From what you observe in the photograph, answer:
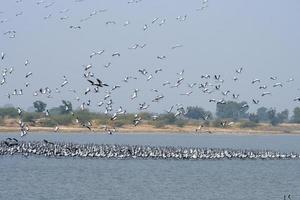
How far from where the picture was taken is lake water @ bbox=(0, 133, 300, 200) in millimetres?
57844

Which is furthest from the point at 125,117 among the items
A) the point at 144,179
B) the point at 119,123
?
the point at 144,179

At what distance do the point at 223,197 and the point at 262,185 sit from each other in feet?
30.9

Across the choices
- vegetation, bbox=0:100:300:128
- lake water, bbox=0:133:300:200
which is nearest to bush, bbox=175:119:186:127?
vegetation, bbox=0:100:300:128

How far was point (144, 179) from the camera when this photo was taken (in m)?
67.3

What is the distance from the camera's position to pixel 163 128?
540ft

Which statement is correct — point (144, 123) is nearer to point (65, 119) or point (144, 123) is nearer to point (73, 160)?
point (65, 119)

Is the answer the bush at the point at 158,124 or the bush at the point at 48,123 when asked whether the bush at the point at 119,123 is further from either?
the bush at the point at 48,123

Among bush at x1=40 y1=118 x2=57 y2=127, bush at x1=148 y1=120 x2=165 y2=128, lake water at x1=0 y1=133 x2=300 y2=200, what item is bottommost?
lake water at x1=0 y1=133 x2=300 y2=200

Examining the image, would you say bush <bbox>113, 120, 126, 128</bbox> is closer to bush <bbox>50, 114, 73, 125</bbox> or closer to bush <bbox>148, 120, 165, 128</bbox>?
bush <bbox>50, 114, 73, 125</bbox>

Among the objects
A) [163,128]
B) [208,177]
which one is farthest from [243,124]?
[208,177]

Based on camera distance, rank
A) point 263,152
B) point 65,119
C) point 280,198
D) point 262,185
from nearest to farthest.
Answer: point 280,198, point 262,185, point 263,152, point 65,119

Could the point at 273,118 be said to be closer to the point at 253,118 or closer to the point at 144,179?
the point at 253,118

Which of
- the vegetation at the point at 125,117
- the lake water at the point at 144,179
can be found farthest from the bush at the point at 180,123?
the lake water at the point at 144,179

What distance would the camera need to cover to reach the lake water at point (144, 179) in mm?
57844
